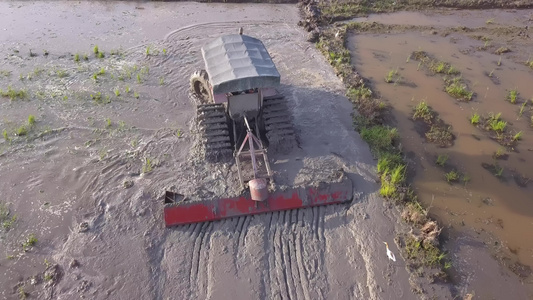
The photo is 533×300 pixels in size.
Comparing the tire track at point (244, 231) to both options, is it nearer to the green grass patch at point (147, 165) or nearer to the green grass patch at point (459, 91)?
the green grass patch at point (147, 165)

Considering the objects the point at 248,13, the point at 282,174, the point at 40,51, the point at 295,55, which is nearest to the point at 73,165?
the point at 282,174

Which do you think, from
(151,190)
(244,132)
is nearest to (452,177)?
(244,132)

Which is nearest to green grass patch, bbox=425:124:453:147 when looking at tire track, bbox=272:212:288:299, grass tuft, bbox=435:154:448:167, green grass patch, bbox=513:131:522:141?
grass tuft, bbox=435:154:448:167

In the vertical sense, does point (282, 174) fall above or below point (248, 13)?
below

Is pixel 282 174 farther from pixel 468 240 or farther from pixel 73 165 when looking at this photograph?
pixel 73 165

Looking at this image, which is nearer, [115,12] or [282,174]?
[282,174]

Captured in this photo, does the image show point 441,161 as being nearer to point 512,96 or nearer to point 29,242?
point 512,96
